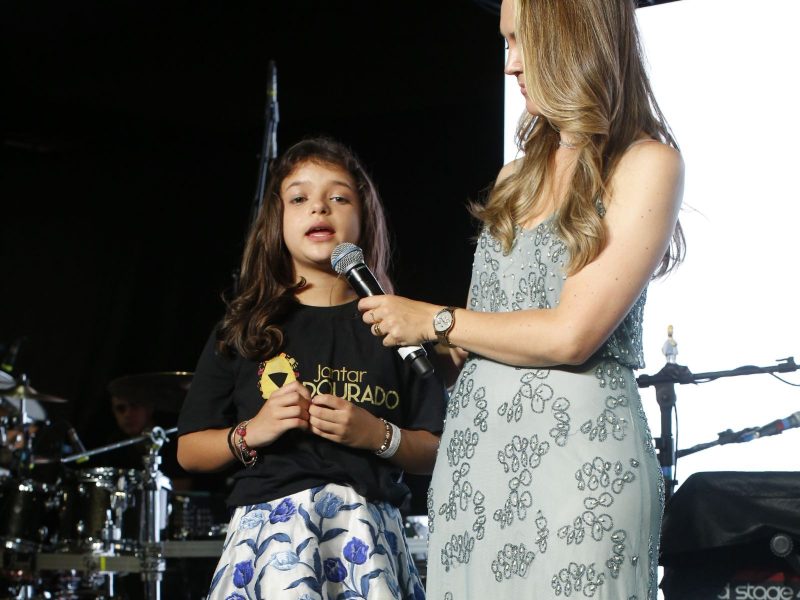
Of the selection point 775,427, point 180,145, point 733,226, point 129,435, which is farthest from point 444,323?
point 180,145

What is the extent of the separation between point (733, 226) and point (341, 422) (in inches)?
73.4

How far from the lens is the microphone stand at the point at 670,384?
2.46 metres

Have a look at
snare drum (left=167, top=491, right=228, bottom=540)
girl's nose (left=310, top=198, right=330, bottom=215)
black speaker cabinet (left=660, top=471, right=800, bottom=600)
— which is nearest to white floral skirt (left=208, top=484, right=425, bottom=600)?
girl's nose (left=310, top=198, right=330, bottom=215)

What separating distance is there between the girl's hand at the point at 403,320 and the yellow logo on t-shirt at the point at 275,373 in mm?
365

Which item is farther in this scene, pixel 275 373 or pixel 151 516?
pixel 151 516

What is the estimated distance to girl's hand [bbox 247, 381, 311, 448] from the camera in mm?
1557

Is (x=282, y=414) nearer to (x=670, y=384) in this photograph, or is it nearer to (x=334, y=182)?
(x=334, y=182)

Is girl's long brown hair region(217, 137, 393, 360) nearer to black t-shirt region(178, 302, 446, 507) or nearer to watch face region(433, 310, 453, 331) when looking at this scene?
black t-shirt region(178, 302, 446, 507)

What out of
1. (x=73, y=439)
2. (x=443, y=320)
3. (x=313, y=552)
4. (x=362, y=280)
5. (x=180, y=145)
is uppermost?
(x=180, y=145)

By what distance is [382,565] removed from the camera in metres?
1.55

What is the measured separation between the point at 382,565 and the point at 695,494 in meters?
0.81

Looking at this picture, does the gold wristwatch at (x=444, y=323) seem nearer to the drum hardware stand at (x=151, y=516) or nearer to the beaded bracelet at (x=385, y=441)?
the beaded bracelet at (x=385, y=441)

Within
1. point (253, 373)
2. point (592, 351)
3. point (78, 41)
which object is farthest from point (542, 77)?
point (78, 41)

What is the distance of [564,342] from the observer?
4.05 ft
